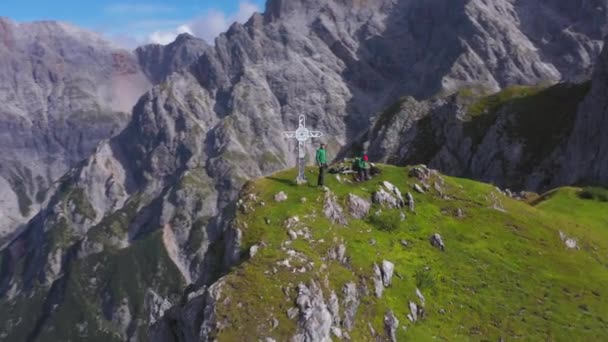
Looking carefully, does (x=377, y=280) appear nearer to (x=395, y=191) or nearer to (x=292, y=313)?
(x=292, y=313)

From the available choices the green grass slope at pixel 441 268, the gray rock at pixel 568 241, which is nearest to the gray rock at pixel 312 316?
the green grass slope at pixel 441 268

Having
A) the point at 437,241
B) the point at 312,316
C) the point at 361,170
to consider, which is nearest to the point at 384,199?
the point at 361,170

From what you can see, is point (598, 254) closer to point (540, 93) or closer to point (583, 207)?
point (583, 207)

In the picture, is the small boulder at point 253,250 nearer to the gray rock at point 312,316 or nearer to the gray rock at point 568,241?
the gray rock at point 312,316

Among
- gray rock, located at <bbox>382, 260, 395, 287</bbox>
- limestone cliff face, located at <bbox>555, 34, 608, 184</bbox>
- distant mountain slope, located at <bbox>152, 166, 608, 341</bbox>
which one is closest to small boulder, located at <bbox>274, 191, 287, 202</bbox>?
distant mountain slope, located at <bbox>152, 166, 608, 341</bbox>

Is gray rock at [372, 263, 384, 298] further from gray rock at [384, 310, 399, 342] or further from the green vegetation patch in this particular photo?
the green vegetation patch

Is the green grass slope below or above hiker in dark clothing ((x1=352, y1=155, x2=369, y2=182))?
below
